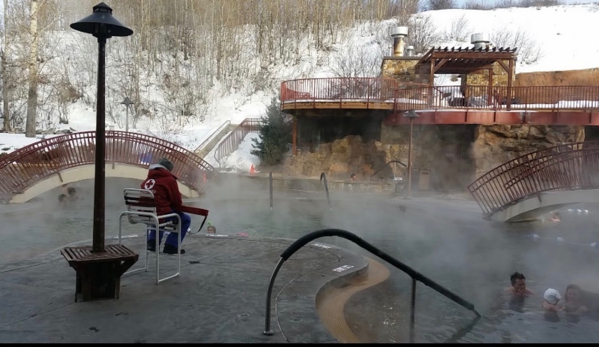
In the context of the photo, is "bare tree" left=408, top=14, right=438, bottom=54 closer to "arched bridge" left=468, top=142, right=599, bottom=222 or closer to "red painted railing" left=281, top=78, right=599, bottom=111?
"red painted railing" left=281, top=78, right=599, bottom=111

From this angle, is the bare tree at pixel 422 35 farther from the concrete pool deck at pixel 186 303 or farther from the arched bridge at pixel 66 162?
the concrete pool deck at pixel 186 303

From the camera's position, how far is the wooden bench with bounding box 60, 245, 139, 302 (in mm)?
4523

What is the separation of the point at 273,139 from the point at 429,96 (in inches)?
307

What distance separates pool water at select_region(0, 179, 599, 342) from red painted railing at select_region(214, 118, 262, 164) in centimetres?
899

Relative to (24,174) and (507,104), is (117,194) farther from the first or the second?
(507,104)

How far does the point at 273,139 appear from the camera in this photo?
80.6 feet

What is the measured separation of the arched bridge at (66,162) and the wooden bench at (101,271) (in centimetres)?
974

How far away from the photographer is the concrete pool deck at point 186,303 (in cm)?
393

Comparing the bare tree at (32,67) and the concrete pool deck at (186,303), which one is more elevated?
the bare tree at (32,67)

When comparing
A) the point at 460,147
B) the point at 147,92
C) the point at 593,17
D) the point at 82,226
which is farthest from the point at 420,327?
the point at 593,17

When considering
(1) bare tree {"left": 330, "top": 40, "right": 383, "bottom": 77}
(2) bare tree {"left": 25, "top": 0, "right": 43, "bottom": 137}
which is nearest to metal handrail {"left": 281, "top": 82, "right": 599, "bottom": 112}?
(2) bare tree {"left": 25, "top": 0, "right": 43, "bottom": 137}

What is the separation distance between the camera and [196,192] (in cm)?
1551

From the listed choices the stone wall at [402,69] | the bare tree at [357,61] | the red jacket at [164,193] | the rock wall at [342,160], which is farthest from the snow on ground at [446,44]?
the red jacket at [164,193]

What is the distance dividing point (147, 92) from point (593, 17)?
42037 mm
